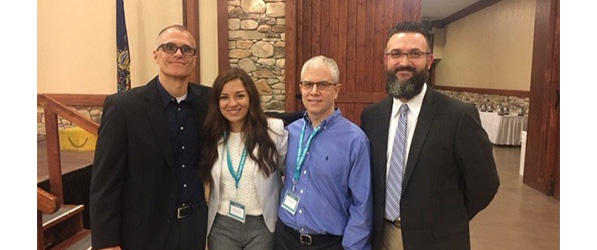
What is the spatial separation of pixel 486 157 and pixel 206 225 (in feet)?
4.35

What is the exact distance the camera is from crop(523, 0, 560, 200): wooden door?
498cm

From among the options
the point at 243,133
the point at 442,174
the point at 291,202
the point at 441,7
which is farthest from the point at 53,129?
the point at 441,7

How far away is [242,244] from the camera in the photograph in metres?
1.78

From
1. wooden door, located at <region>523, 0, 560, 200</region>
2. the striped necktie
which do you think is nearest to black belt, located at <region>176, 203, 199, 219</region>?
the striped necktie

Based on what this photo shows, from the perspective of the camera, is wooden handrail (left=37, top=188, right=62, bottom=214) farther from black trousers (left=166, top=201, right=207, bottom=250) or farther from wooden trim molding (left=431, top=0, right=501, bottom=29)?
wooden trim molding (left=431, top=0, right=501, bottom=29)

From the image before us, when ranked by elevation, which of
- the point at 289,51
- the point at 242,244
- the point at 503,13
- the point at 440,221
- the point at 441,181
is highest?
the point at 503,13

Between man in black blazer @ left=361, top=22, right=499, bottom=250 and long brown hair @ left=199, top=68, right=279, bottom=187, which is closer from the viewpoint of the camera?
man in black blazer @ left=361, top=22, right=499, bottom=250

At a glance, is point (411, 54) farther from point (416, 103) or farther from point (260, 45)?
point (260, 45)

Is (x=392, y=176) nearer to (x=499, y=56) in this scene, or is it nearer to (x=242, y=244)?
(x=242, y=244)

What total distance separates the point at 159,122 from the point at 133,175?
26 cm

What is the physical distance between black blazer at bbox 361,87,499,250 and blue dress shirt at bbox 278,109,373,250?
79mm

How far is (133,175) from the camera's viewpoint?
168cm

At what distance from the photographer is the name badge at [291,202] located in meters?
1.66

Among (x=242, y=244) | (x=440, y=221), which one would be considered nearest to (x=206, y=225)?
(x=242, y=244)
